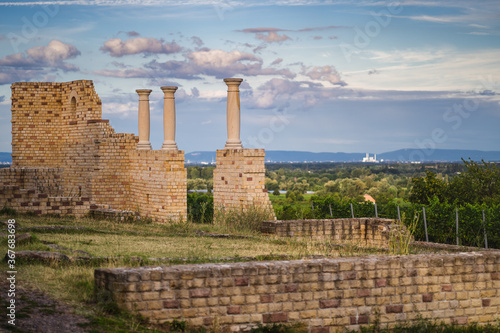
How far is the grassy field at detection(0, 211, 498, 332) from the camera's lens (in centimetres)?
864

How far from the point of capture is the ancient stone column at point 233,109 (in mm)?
20844

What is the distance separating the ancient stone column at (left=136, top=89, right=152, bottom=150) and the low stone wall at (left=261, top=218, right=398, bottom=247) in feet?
24.4

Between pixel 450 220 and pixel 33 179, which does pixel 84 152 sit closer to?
pixel 33 179

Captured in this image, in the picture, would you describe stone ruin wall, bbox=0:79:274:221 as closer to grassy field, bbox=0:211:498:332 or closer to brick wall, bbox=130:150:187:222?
brick wall, bbox=130:150:187:222

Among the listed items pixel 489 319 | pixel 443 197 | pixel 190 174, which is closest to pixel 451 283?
pixel 489 319

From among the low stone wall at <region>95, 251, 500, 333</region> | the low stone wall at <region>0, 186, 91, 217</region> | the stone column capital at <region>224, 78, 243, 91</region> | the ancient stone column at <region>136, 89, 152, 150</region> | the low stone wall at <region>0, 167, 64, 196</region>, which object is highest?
the stone column capital at <region>224, 78, 243, 91</region>

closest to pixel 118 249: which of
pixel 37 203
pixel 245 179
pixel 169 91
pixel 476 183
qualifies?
pixel 37 203

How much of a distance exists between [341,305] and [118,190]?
15.4 meters

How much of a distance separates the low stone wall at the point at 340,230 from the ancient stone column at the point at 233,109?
13.1 feet

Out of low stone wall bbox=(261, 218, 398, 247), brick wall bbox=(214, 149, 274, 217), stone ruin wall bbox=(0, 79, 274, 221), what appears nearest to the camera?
low stone wall bbox=(261, 218, 398, 247)

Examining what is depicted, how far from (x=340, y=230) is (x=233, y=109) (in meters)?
5.46

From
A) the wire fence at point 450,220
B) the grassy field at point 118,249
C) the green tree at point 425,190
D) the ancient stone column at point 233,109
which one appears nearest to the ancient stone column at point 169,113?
the ancient stone column at point 233,109

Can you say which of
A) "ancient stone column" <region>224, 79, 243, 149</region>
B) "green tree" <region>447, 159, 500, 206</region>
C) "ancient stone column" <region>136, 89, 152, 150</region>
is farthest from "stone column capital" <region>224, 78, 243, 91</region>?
"green tree" <region>447, 159, 500, 206</region>

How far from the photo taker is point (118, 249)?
477 inches
